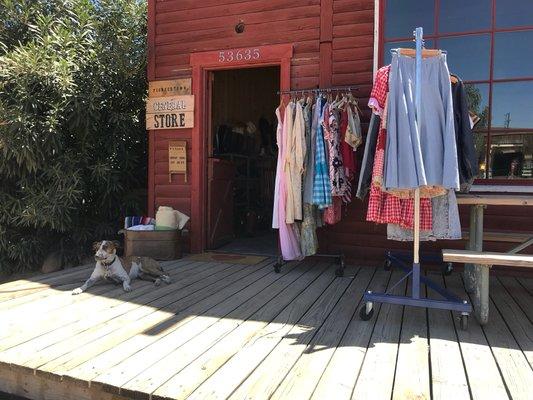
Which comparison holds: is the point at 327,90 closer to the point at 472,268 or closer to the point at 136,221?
the point at 472,268

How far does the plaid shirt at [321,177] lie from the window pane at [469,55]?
4.50 ft

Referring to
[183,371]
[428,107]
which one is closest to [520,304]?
[428,107]

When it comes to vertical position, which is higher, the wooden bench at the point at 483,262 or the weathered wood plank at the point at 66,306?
the wooden bench at the point at 483,262

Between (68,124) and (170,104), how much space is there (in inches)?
47.8

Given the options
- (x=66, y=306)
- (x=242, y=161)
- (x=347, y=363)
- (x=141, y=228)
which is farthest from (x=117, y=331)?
(x=242, y=161)

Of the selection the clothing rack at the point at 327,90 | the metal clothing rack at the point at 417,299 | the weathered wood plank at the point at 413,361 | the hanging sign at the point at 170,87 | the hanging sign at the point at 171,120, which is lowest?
the weathered wood plank at the point at 413,361

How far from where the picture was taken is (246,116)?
7.38 meters

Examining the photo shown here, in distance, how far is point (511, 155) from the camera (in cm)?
390

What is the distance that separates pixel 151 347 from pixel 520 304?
2.52m

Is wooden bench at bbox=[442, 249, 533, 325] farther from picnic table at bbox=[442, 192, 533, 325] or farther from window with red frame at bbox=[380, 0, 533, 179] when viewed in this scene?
window with red frame at bbox=[380, 0, 533, 179]

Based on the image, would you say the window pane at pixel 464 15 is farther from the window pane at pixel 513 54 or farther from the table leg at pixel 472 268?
the table leg at pixel 472 268

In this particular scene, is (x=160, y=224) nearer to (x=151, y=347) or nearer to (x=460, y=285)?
(x=151, y=347)

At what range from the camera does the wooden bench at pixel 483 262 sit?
2.54m

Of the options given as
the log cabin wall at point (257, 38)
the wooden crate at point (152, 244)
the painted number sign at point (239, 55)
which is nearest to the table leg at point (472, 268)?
the log cabin wall at point (257, 38)
